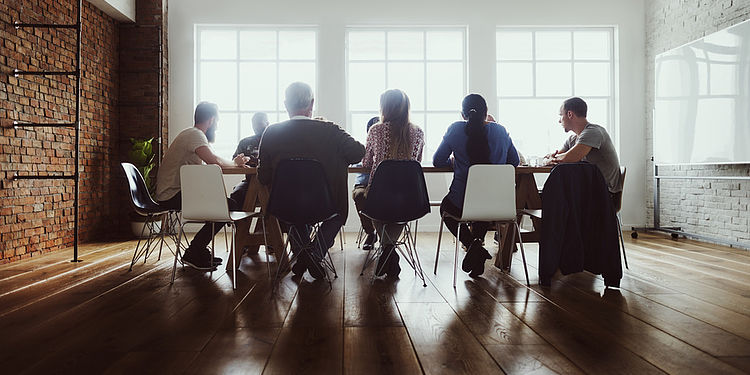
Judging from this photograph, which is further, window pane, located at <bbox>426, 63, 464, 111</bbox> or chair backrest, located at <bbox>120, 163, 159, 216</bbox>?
window pane, located at <bbox>426, 63, 464, 111</bbox>

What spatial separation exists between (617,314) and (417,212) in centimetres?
133

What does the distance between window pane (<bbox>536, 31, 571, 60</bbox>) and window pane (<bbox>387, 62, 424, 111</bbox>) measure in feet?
5.70

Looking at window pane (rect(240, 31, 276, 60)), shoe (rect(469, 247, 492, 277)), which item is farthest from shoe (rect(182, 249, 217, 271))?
window pane (rect(240, 31, 276, 60))

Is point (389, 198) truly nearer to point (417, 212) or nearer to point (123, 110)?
point (417, 212)

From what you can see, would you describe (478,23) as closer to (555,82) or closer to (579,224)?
(555,82)

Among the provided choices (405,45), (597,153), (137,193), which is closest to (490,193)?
(597,153)

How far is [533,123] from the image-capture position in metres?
7.98

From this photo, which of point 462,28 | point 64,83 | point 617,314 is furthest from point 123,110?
point 617,314

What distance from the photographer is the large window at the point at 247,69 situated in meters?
7.81

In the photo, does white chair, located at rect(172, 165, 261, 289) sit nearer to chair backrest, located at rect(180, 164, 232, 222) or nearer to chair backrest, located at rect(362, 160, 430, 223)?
chair backrest, located at rect(180, 164, 232, 222)

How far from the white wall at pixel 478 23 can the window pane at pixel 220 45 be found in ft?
0.72

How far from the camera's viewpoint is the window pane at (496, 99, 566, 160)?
796cm

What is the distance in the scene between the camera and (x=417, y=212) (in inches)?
139

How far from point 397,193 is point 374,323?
1.13m
